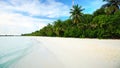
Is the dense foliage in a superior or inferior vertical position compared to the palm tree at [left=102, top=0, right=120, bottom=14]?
inferior

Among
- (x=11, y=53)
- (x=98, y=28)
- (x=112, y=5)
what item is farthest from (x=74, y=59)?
(x=98, y=28)

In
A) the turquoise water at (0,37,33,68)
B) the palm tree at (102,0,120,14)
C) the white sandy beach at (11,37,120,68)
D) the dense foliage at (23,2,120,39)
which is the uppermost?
the palm tree at (102,0,120,14)

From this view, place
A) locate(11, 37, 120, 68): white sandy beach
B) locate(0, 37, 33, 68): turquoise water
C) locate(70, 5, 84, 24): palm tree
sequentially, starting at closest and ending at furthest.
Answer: locate(11, 37, 120, 68): white sandy beach, locate(0, 37, 33, 68): turquoise water, locate(70, 5, 84, 24): palm tree

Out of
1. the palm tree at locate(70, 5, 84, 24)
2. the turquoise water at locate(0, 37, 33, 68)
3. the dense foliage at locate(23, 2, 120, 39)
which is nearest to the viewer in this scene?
the turquoise water at locate(0, 37, 33, 68)

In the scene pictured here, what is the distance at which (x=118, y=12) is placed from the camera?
3116 centimetres

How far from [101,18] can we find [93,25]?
2.47 m

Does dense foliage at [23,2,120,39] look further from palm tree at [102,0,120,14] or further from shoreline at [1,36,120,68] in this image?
shoreline at [1,36,120,68]

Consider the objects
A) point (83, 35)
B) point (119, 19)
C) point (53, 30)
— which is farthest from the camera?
point (53, 30)

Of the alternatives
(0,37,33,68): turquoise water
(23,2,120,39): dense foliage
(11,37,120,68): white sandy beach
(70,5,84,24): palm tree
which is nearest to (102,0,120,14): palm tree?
(23,2,120,39): dense foliage

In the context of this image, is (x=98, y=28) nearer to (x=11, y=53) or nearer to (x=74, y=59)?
(x=11, y=53)

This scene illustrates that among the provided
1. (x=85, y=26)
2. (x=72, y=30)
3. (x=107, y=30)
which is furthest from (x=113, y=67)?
(x=72, y=30)

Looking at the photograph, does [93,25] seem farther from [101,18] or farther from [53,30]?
[53,30]

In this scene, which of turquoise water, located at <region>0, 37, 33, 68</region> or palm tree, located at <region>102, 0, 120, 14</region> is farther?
palm tree, located at <region>102, 0, 120, 14</region>

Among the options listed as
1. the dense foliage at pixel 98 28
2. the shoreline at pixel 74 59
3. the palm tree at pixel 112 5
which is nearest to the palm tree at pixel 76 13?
the dense foliage at pixel 98 28
